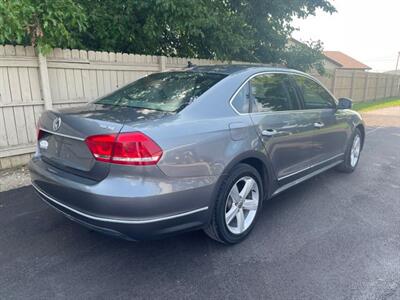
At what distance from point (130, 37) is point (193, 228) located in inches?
200

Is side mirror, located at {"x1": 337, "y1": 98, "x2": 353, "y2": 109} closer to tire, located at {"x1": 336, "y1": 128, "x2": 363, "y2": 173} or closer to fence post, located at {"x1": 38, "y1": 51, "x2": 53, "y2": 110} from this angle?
tire, located at {"x1": 336, "y1": 128, "x2": 363, "y2": 173}

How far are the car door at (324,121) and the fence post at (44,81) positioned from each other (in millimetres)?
3731

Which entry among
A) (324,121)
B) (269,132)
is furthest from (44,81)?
(324,121)

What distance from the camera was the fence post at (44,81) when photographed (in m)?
4.78

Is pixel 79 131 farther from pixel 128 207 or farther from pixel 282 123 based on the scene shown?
pixel 282 123

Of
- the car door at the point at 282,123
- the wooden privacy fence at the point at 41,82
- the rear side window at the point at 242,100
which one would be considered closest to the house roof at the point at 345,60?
the wooden privacy fence at the point at 41,82

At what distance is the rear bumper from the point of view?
7.14 feet

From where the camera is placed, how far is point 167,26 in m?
6.46

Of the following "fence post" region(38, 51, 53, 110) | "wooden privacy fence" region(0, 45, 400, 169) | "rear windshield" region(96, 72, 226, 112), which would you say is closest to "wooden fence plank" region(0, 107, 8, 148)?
"wooden privacy fence" region(0, 45, 400, 169)

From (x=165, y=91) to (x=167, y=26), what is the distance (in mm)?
4071

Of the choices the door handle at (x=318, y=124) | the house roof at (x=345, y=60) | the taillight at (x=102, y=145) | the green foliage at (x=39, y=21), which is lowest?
the door handle at (x=318, y=124)

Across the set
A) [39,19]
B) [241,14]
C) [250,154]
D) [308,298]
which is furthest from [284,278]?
[241,14]

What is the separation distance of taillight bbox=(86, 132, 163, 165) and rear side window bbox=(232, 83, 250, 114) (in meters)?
→ 1.03

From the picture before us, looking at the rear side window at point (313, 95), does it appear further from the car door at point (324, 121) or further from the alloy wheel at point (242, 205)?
the alloy wheel at point (242, 205)
